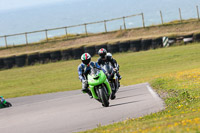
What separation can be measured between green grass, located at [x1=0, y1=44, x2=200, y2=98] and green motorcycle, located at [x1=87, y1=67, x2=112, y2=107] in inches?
515

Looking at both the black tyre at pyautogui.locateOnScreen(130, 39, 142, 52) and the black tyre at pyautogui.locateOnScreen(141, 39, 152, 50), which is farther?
the black tyre at pyautogui.locateOnScreen(130, 39, 142, 52)

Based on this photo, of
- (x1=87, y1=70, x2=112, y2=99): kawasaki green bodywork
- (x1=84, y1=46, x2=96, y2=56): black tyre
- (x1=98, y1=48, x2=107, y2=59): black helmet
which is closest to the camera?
(x1=87, y1=70, x2=112, y2=99): kawasaki green bodywork

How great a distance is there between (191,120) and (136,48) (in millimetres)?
28693

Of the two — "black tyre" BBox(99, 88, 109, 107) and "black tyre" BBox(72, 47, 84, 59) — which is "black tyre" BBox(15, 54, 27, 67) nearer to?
"black tyre" BBox(72, 47, 84, 59)

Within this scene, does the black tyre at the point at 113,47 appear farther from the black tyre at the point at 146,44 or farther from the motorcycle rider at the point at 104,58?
the motorcycle rider at the point at 104,58

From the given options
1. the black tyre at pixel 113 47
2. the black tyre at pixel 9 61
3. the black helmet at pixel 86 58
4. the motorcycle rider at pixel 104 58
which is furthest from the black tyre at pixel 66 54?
the black helmet at pixel 86 58

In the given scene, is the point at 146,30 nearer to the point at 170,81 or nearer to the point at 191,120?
the point at 170,81

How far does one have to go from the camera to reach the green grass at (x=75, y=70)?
27227 mm

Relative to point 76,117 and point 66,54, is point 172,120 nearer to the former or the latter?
point 76,117

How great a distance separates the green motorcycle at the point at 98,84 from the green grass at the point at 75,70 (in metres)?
13.1

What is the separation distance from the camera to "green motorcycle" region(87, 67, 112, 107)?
469 inches

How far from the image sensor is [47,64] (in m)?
38.2

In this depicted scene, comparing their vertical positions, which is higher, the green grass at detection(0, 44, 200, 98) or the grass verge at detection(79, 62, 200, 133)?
the grass verge at detection(79, 62, 200, 133)

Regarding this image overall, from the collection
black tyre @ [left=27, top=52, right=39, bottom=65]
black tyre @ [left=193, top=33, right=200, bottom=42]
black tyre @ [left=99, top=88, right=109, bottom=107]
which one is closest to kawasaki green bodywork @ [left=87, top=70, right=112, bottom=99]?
black tyre @ [left=99, top=88, right=109, bottom=107]
